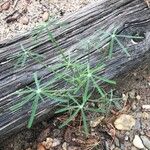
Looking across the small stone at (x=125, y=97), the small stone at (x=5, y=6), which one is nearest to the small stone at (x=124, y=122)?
the small stone at (x=125, y=97)

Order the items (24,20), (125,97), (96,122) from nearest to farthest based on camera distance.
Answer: (96,122) → (125,97) → (24,20)

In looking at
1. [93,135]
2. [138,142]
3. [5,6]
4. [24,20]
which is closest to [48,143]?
[93,135]

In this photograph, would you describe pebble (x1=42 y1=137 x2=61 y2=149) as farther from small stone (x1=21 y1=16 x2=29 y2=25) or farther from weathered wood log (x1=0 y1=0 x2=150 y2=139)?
small stone (x1=21 y1=16 x2=29 y2=25)

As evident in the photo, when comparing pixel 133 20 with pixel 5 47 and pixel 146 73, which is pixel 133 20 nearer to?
pixel 146 73

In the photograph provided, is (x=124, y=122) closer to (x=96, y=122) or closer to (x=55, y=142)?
(x=96, y=122)

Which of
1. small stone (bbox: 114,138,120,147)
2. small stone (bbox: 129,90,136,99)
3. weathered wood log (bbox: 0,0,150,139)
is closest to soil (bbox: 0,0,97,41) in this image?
weathered wood log (bbox: 0,0,150,139)

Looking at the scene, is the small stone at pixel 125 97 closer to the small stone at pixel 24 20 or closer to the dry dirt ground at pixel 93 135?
the dry dirt ground at pixel 93 135

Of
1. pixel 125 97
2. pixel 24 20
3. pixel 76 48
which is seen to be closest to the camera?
pixel 76 48
